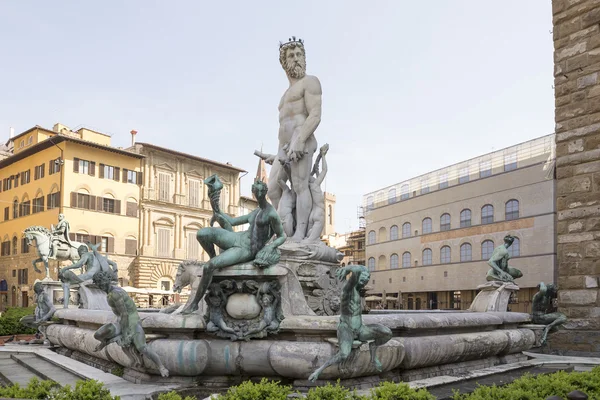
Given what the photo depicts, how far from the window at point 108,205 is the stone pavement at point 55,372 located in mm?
38071

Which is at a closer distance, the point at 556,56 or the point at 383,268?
the point at 556,56

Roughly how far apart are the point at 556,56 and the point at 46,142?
40.8m

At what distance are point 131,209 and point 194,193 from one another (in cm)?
703

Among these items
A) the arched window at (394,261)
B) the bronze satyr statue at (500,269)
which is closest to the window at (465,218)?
the arched window at (394,261)

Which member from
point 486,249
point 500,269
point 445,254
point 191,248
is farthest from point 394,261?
point 500,269

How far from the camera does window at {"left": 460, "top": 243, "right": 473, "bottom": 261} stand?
47438 mm

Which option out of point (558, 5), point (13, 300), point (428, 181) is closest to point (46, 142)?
point (13, 300)

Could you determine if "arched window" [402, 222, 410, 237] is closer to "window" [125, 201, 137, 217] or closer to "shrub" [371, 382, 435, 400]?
"window" [125, 201, 137, 217]

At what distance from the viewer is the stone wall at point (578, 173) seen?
1062 centimetres

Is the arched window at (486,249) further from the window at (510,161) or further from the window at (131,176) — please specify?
the window at (131,176)

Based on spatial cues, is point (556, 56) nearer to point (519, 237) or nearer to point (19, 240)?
point (519, 237)

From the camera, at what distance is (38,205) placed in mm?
46812

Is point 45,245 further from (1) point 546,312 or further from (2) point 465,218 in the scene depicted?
(2) point 465,218

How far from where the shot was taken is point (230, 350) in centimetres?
620
